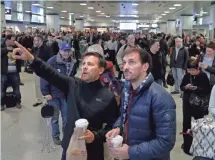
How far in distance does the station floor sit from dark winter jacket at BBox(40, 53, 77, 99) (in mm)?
857

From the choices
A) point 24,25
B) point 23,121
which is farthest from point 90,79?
point 24,25

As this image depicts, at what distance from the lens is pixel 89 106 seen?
2422 millimetres

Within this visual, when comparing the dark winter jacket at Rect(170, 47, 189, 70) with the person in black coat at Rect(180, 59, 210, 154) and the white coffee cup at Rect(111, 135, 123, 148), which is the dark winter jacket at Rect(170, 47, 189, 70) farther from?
the white coffee cup at Rect(111, 135, 123, 148)

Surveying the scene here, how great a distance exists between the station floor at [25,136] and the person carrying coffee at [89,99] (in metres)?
2.51

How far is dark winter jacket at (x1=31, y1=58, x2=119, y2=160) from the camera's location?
241 centimetres

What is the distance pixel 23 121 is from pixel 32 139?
4.18 feet

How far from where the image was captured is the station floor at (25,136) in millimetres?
4902

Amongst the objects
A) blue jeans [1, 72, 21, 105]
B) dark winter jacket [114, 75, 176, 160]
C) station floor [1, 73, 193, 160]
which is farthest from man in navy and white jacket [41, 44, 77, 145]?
blue jeans [1, 72, 21, 105]

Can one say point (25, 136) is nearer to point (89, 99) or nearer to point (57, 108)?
point (57, 108)

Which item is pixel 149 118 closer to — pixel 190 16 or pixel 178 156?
pixel 178 156

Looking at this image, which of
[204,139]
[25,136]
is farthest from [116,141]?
[25,136]

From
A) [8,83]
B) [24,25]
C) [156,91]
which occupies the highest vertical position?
[24,25]

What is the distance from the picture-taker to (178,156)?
4848 mm

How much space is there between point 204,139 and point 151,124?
3.00ft
